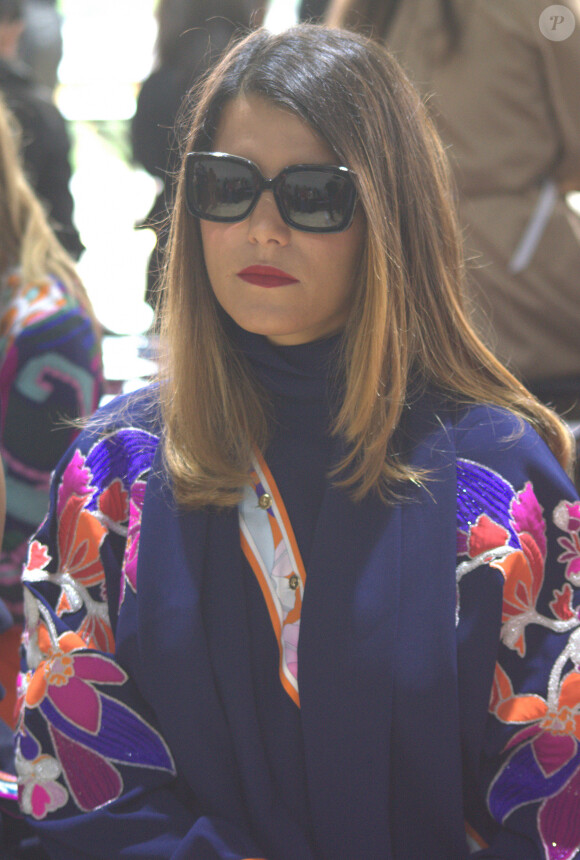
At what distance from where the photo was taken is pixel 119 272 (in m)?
4.25

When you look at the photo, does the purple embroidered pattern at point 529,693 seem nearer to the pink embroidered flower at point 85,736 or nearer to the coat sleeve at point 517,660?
the coat sleeve at point 517,660

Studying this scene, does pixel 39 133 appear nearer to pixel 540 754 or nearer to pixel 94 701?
pixel 94 701

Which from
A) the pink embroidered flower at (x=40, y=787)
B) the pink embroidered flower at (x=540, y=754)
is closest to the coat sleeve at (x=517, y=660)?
the pink embroidered flower at (x=540, y=754)

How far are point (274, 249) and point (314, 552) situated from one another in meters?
0.41

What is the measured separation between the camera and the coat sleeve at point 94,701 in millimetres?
1365

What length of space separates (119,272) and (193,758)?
3138mm

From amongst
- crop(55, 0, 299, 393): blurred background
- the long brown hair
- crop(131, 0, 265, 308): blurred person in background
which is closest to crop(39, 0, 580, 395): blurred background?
crop(55, 0, 299, 393): blurred background

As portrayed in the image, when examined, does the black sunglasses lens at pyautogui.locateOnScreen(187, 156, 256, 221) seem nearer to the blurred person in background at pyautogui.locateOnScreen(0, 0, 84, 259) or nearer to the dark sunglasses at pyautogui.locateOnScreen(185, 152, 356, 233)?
the dark sunglasses at pyautogui.locateOnScreen(185, 152, 356, 233)

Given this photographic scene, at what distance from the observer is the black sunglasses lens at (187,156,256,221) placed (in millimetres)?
1384

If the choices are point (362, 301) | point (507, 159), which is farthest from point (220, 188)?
point (507, 159)

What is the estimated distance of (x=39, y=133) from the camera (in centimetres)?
319

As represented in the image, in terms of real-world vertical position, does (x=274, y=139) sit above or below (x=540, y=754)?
above

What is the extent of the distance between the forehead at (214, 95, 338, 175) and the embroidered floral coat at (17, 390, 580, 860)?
0.40 m

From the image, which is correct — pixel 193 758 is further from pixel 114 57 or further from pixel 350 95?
pixel 114 57
